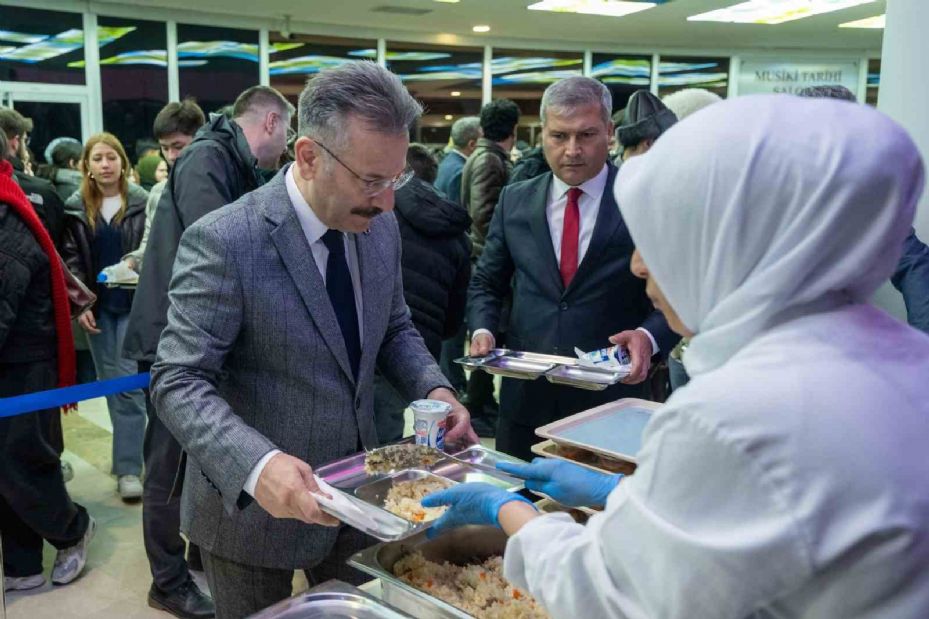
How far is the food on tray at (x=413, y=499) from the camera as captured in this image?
1.43m

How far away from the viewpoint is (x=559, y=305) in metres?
2.52

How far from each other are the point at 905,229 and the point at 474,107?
35.4 ft

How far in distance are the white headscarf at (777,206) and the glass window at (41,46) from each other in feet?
28.3

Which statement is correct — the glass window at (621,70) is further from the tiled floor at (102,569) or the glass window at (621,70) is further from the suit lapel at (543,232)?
the suit lapel at (543,232)

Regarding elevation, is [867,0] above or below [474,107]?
above

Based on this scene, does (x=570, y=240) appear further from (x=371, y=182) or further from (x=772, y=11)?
(x=772, y=11)

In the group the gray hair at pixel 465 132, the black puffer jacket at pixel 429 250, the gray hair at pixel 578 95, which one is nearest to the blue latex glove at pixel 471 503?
the gray hair at pixel 578 95

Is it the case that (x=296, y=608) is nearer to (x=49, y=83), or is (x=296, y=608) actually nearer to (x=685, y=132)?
(x=685, y=132)

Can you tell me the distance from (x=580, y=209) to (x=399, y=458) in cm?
123

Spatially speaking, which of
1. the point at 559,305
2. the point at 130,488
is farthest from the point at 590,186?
the point at 130,488

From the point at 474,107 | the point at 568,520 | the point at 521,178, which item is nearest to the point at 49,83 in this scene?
the point at 474,107

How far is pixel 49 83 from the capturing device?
8.23 meters

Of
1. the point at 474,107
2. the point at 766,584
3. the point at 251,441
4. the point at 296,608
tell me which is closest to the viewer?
the point at 766,584

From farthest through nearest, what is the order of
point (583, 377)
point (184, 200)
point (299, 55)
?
point (299, 55)
point (184, 200)
point (583, 377)
